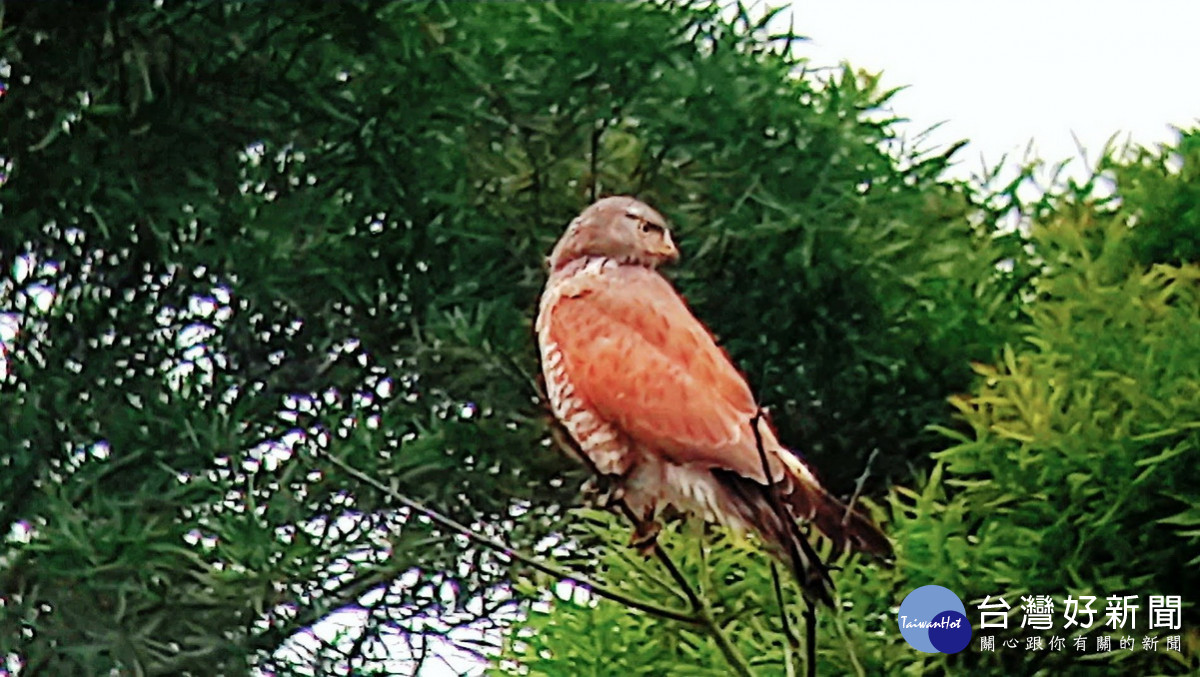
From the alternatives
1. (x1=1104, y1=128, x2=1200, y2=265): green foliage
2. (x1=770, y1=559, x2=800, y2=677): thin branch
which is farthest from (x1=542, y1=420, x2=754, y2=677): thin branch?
(x1=1104, y1=128, x2=1200, y2=265): green foliage

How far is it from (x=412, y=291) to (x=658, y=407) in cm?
25

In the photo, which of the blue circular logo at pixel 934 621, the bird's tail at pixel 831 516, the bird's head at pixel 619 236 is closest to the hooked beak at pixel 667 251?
the bird's head at pixel 619 236

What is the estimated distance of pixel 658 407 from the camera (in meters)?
0.80

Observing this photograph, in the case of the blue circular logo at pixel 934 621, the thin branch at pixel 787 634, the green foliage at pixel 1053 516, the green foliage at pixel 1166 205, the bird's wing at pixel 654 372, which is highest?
the green foliage at pixel 1166 205

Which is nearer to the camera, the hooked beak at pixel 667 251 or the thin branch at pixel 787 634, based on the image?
the thin branch at pixel 787 634

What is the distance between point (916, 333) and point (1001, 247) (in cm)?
9

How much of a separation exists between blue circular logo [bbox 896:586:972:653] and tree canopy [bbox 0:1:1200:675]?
0.20 ft

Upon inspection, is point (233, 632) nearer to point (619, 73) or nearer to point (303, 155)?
point (303, 155)

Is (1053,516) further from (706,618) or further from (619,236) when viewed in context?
(619,236)

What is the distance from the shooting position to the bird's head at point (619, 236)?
0.88 metres

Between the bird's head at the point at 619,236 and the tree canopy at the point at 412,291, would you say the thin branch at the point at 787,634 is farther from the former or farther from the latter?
the bird's head at the point at 619,236

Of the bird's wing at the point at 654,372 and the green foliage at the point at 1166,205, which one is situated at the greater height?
the green foliage at the point at 1166,205

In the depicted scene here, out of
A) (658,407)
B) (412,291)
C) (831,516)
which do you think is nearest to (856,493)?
(831,516)

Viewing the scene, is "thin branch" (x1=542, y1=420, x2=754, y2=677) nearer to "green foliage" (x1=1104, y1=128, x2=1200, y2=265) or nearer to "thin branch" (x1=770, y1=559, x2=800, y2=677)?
"thin branch" (x1=770, y1=559, x2=800, y2=677)
